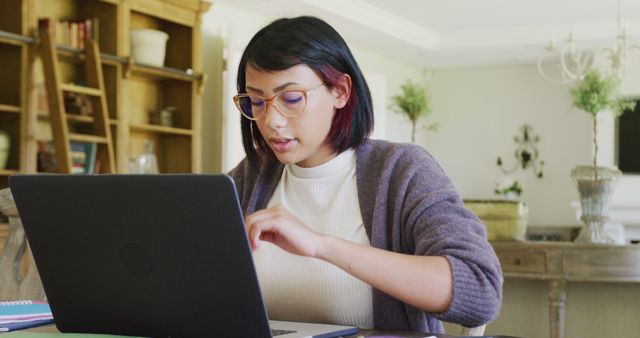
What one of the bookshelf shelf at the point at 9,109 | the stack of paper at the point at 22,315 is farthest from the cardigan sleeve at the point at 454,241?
the bookshelf shelf at the point at 9,109

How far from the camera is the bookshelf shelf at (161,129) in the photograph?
17.8 ft

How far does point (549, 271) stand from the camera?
132 inches

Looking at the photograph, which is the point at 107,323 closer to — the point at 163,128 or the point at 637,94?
the point at 163,128

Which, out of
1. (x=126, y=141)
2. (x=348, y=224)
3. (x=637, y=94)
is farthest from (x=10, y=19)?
(x=637, y=94)

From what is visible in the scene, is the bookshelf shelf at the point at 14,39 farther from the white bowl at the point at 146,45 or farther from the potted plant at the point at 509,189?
the potted plant at the point at 509,189

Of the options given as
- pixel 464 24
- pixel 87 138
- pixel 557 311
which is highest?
pixel 464 24

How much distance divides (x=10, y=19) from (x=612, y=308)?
3.33 meters

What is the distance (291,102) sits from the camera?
146cm

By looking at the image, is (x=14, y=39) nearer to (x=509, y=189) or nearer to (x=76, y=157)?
(x=76, y=157)

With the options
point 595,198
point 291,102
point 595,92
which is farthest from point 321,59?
point 595,92

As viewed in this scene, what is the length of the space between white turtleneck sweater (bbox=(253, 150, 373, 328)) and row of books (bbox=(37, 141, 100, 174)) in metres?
3.25

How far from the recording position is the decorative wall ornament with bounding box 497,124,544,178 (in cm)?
934

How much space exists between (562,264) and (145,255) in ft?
8.34

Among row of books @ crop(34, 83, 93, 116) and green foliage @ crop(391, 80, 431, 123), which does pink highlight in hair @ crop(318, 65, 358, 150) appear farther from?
row of books @ crop(34, 83, 93, 116)
